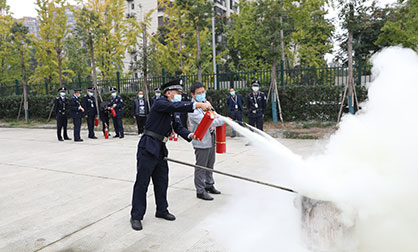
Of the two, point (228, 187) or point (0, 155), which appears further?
point (0, 155)

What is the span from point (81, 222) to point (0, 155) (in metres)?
6.83

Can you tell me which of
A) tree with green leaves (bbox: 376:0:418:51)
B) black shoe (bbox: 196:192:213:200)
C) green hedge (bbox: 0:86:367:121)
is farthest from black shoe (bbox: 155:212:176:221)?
tree with green leaves (bbox: 376:0:418:51)

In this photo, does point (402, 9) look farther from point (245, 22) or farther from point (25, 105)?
point (25, 105)

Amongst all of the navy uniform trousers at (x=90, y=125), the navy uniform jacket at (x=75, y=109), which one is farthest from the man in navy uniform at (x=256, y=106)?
the navy uniform jacket at (x=75, y=109)

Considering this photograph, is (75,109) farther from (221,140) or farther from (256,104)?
(221,140)

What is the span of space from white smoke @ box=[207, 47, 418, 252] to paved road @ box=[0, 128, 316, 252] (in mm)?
783

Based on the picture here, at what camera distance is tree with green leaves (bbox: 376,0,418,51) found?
45.1 feet

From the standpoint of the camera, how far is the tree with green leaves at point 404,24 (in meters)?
13.8

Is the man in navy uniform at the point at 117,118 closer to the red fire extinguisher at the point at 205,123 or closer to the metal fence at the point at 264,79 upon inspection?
the metal fence at the point at 264,79

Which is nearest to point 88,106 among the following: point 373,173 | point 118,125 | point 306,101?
point 118,125

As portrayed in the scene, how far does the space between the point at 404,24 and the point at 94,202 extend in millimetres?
14891

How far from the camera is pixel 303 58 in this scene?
22.1 metres

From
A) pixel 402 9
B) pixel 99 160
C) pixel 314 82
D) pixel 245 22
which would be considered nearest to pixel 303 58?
pixel 245 22

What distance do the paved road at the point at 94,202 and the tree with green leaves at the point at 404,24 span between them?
8465 mm
